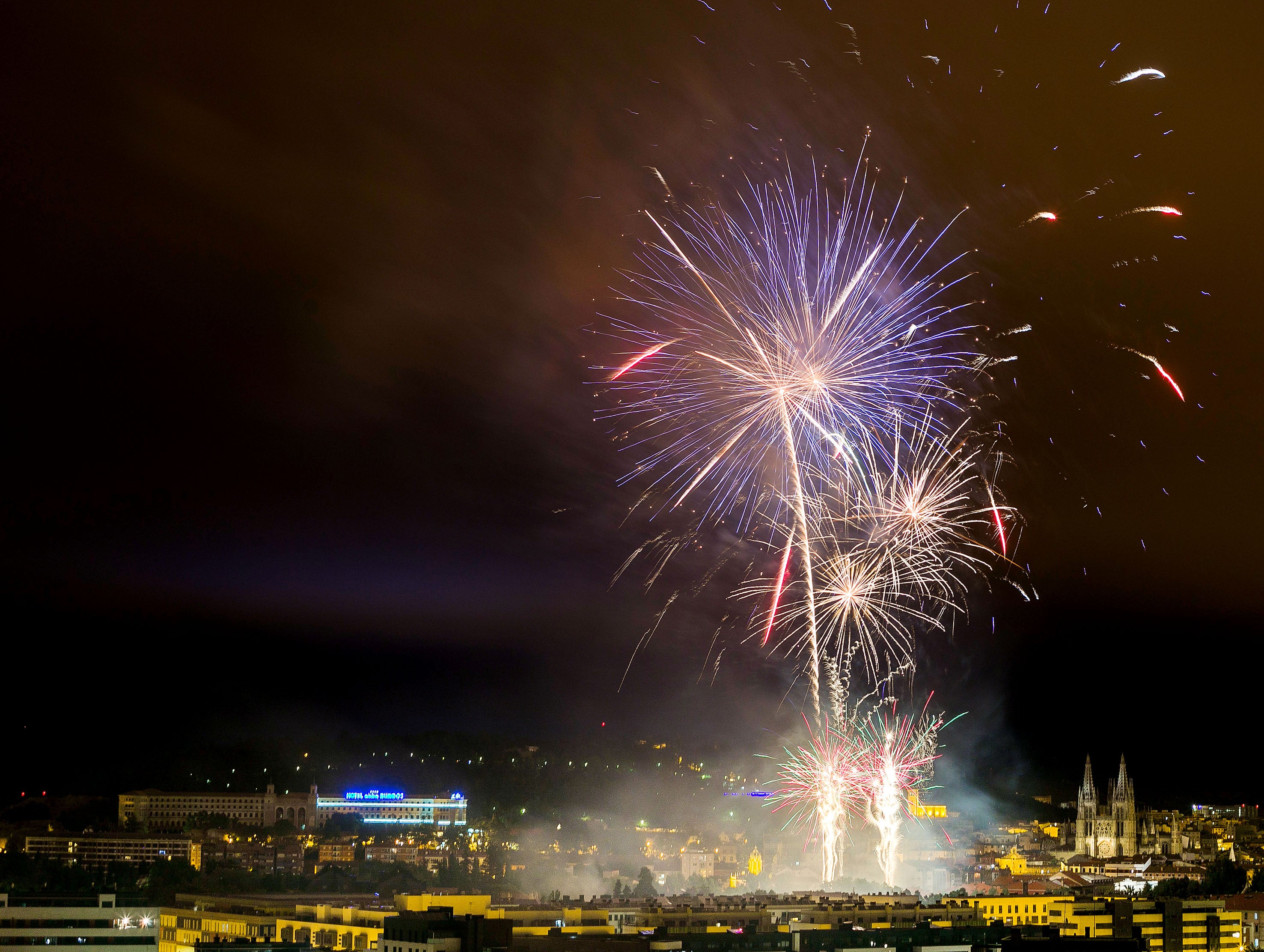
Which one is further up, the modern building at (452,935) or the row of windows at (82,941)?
the modern building at (452,935)

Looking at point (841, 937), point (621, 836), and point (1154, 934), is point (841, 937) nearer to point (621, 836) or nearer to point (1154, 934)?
point (1154, 934)

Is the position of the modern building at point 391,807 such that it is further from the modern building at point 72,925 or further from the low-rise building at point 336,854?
the modern building at point 72,925

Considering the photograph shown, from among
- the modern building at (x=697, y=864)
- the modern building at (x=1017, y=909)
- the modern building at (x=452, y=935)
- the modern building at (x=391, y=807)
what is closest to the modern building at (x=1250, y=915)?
the modern building at (x=1017, y=909)

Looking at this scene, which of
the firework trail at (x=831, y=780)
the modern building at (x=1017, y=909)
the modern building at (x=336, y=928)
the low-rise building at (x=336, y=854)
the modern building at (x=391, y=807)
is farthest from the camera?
the modern building at (x=391, y=807)

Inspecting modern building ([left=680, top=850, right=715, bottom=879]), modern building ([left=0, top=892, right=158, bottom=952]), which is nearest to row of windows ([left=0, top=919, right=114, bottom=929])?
modern building ([left=0, top=892, right=158, bottom=952])

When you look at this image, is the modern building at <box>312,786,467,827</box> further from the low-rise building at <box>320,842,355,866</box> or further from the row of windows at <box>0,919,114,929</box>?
the row of windows at <box>0,919,114,929</box>

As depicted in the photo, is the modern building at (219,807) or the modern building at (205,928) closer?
the modern building at (205,928)

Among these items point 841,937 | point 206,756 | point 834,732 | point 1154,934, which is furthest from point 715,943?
point 206,756
